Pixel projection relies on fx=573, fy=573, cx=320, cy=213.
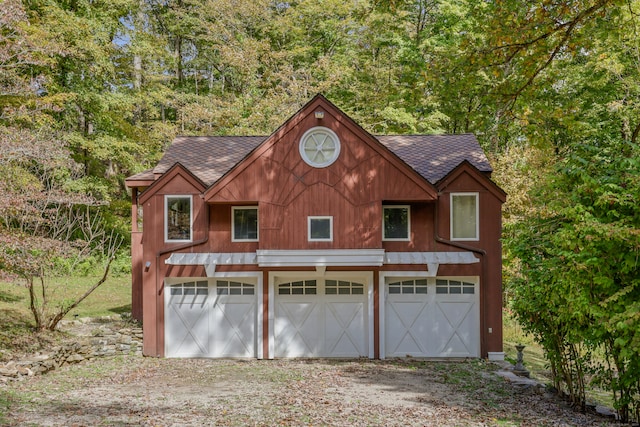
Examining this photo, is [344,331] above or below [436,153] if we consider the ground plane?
below

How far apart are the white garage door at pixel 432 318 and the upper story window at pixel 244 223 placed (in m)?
4.21

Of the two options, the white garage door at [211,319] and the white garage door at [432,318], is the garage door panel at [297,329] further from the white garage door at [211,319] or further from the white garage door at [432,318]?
the white garage door at [432,318]

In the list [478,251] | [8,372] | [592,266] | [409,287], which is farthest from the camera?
[409,287]

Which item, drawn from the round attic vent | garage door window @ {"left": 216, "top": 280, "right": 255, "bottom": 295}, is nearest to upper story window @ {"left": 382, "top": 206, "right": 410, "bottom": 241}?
the round attic vent

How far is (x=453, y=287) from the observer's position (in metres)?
16.6

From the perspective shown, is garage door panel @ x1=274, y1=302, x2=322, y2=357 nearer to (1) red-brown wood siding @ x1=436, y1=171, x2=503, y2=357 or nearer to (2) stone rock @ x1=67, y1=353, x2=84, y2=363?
(1) red-brown wood siding @ x1=436, y1=171, x2=503, y2=357

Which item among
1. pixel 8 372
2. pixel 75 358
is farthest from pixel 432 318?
pixel 8 372

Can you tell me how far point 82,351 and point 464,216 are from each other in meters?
11.1

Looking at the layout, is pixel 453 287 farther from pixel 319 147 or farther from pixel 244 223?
pixel 244 223

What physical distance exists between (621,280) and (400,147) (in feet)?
36.0

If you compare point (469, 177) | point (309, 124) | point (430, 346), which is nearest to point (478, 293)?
point (430, 346)

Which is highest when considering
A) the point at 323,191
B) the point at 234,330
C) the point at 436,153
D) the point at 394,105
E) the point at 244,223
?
the point at 394,105

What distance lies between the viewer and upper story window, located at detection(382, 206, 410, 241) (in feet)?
55.0

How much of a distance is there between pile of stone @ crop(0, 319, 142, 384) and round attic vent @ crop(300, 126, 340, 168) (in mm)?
7085
